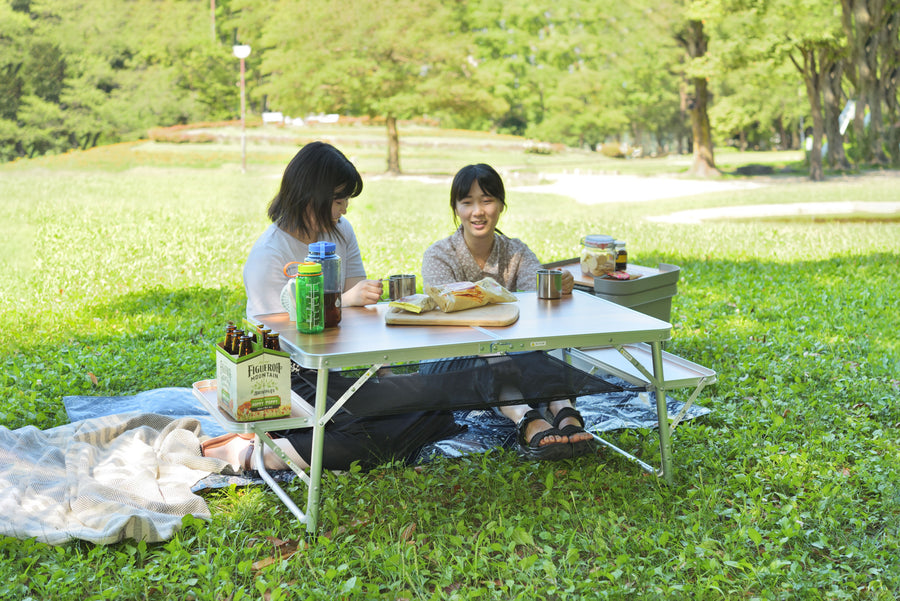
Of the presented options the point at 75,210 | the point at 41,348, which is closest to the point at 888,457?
the point at 41,348

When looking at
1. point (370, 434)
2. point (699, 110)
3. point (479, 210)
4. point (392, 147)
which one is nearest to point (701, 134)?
point (699, 110)

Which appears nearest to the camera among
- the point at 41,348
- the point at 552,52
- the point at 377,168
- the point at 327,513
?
the point at 327,513

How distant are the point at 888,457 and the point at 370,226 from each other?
7486 mm

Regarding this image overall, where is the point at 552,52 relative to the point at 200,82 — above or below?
above

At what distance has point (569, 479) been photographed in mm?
2844

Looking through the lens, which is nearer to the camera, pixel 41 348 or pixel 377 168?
pixel 41 348

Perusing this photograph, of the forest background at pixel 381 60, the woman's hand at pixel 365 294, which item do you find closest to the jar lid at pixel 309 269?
the woman's hand at pixel 365 294

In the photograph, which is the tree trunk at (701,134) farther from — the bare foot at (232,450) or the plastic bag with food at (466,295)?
the bare foot at (232,450)

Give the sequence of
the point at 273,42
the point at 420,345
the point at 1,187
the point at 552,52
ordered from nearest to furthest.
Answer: the point at 420,345 → the point at 1,187 → the point at 273,42 → the point at 552,52

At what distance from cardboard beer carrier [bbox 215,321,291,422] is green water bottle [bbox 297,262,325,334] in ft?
0.43

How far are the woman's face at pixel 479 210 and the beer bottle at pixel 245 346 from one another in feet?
4.11

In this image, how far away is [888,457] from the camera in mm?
2986

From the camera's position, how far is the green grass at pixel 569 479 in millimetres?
2223

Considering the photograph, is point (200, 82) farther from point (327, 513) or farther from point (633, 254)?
point (327, 513)
